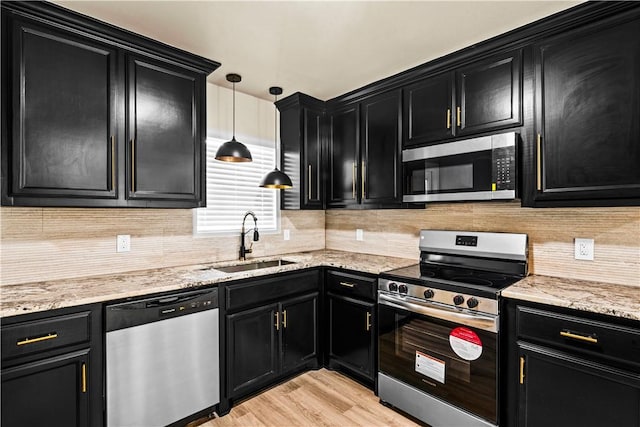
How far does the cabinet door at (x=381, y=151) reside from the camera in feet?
9.10

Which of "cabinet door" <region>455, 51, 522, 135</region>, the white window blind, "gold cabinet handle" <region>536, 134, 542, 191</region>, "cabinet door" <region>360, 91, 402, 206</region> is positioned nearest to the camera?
"gold cabinet handle" <region>536, 134, 542, 191</region>

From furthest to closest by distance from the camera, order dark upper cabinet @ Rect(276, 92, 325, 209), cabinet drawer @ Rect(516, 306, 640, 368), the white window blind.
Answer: dark upper cabinet @ Rect(276, 92, 325, 209), the white window blind, cabinet drawer @ Rect(516, 306, 640, 368)

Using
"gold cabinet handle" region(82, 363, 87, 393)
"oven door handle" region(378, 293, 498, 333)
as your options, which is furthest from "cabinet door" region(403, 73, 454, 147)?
"gold cabinet handle" region(82, 363, 87, 393)

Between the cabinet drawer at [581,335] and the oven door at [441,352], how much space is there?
17 cm

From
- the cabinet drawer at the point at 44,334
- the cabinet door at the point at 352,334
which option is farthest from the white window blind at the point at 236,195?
the cabinet drawer at the point at 44,334

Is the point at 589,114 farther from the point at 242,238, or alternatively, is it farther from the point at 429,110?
the point at 242,238

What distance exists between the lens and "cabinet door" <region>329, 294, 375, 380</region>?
252 centimetres

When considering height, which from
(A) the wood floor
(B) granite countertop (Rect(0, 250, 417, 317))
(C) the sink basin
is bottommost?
(A) the wood floor

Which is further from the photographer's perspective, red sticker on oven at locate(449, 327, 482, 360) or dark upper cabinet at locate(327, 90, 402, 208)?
dark upper cabinet at locate(327, 90, 402, 208)

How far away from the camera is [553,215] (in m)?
2.22

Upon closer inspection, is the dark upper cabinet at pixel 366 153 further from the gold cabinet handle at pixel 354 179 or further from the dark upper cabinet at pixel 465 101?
the dark upper cabinet at pixel 465 101

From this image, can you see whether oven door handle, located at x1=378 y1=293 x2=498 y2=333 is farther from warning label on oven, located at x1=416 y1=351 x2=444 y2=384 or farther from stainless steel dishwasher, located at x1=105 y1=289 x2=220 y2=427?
stainless steel dishwasher, located at x1=105 y1=289 x2=220 y2=427

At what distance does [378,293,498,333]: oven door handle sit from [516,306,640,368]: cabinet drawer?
145mm

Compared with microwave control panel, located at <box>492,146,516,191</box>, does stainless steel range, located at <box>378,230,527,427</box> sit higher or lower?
lower
